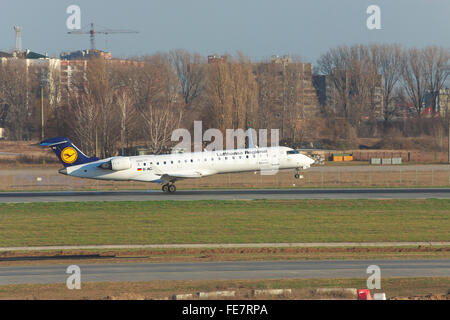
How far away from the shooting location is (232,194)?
179ft

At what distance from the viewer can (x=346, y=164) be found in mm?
87562

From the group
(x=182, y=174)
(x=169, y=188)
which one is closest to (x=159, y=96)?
(x=169, y=188)

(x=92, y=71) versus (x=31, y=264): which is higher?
(x=92, y=71)

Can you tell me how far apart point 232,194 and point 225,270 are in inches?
1059

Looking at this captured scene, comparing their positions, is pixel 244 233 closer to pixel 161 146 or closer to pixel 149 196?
pixel 149 196

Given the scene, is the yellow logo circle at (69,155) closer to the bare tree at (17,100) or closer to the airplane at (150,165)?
the airplane at (150,165)

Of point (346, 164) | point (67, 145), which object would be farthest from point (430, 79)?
point (67, 145)

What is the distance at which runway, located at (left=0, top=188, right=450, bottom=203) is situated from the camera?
51688 mm

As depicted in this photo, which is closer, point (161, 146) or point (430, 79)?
point (161, 146)

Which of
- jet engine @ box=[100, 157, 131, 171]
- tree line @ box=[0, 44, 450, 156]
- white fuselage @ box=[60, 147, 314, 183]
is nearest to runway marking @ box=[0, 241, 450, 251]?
jet engine @ box=[100, 157, 131, 171]

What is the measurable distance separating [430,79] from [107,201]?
362ft

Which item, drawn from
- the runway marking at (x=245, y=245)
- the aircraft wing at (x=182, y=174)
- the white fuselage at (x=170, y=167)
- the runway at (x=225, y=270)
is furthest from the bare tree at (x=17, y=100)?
the runway at (x=225, y=270)

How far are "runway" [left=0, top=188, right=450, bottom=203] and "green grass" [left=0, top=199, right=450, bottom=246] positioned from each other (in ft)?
8.90

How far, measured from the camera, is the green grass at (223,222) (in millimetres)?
36844
